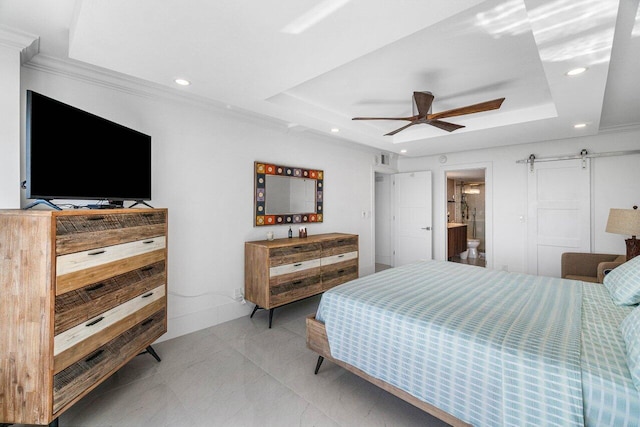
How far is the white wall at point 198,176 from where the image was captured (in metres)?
2.48

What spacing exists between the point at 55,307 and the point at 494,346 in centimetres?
221

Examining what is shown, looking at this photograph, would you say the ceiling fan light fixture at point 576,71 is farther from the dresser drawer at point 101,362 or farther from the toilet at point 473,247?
the toilet at point 473,247

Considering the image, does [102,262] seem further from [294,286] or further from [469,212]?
[469,212]

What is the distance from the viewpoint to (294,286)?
3293mm

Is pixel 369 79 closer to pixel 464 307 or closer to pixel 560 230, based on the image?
pixel 464 307

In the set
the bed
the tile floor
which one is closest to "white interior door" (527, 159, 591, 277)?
the bed

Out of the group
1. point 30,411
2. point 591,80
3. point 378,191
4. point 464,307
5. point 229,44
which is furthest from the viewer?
point 378,191

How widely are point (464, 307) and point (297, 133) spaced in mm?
3052

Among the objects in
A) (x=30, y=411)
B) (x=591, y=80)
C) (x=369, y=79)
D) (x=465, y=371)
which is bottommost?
(x=30, y=411)

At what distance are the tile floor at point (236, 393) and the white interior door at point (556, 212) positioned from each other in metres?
3.75

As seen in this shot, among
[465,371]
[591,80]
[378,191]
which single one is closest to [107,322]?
[465,371]

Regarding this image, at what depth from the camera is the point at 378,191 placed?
6297 millimetres

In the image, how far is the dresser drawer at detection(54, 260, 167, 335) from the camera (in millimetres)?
1473

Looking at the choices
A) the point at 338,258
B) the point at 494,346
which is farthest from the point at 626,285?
the point at 338,258
